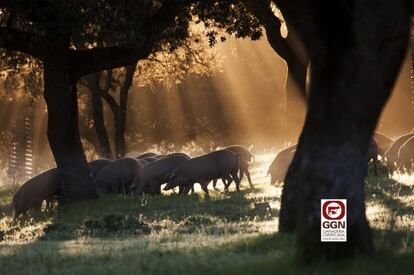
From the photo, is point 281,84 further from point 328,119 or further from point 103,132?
point 328,119

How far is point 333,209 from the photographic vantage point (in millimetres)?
11109

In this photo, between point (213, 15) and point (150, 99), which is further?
point (150, 99)

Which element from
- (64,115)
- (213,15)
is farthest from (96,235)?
(213,15)

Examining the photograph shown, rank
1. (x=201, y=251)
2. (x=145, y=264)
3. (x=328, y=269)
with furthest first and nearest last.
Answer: (x=201, y=251) < (x=145, y=264) < (x=328, y=269)

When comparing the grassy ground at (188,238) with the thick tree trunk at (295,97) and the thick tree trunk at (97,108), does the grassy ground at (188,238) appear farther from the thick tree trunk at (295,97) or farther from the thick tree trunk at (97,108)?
the thick tree trunk at (97,108)

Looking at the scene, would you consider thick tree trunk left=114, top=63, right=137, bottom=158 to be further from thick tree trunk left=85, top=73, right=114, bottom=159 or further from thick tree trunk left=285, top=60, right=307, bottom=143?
thick tree trunk left=285, top=60, right=307, bottom=143

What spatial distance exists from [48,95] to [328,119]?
16.6 metres

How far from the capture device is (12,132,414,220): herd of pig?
28.9 metres

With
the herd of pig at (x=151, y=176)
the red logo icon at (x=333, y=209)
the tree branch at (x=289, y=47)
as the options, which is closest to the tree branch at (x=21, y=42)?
the herd of pig at (x=151, y=176)

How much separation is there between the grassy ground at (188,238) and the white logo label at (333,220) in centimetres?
34

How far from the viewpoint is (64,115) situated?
26.6 metres

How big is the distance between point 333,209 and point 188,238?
5733mm

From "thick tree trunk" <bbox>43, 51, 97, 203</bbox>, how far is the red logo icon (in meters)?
16.2

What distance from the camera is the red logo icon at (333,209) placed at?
1084 centimetres
